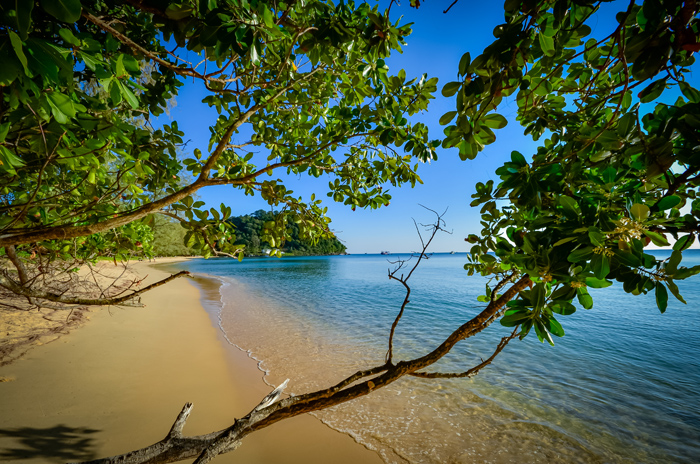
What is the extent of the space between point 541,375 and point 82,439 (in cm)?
760

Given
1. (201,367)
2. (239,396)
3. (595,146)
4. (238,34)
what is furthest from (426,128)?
(201,367)

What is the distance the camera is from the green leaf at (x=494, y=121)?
85 centimetres

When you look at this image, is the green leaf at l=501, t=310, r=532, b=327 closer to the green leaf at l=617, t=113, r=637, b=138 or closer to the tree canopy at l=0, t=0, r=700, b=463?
the tree canopy at l=0, t=0, r=700, b=463

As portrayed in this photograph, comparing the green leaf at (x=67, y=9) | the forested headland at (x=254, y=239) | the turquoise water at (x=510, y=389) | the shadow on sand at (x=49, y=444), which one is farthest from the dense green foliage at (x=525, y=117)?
the shadow on sand at (x=49, y=444)

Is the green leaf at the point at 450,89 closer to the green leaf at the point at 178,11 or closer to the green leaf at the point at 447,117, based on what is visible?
the green leaf at the point at 447,117

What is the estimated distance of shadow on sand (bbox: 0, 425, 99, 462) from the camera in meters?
2.47

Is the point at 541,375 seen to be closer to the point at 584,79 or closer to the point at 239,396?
the point at 239,396

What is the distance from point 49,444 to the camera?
2623 mm

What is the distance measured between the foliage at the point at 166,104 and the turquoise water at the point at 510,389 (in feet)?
5.19

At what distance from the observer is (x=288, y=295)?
1526 centimetres

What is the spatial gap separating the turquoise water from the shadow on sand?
2536mm

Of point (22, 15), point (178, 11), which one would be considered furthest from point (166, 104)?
point (22, 15)

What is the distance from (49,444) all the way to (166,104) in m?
3.51

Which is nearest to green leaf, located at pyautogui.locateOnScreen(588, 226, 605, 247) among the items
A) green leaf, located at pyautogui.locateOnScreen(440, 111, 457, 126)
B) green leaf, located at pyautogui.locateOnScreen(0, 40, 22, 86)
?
green leaf, located at pyautogui.locateOnScreen(440, 111, 457, 126)
